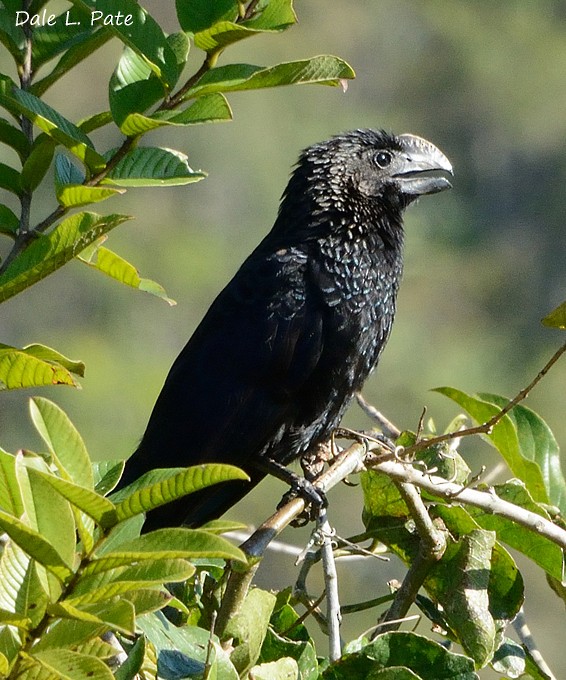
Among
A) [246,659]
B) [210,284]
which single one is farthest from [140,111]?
[210,284]

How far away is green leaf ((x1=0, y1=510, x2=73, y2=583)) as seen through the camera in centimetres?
100

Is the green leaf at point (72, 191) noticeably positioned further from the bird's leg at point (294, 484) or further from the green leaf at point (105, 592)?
the bird's leg at point (294, 484)

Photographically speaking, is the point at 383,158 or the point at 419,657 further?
the point at 383,158

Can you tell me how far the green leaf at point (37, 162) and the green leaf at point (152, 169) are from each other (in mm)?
121

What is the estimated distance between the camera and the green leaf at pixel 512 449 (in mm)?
2285

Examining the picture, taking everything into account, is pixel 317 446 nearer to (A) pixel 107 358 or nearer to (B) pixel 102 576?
(B) pixel 102 576

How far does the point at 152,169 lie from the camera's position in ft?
4.97

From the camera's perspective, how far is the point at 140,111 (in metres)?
1.55

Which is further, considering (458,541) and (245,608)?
(458,541)

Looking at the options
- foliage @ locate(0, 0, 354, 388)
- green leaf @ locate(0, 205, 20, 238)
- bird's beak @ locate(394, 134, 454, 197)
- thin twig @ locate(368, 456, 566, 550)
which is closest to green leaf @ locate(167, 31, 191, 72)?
foliage @ locate(0, 0, 354, 388)

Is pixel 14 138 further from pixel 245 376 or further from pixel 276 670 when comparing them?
pixel 245 376

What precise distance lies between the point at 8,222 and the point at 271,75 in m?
0.45

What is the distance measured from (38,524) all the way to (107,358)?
1191 centimetres

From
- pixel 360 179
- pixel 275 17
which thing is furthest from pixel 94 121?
pixel 360 179
